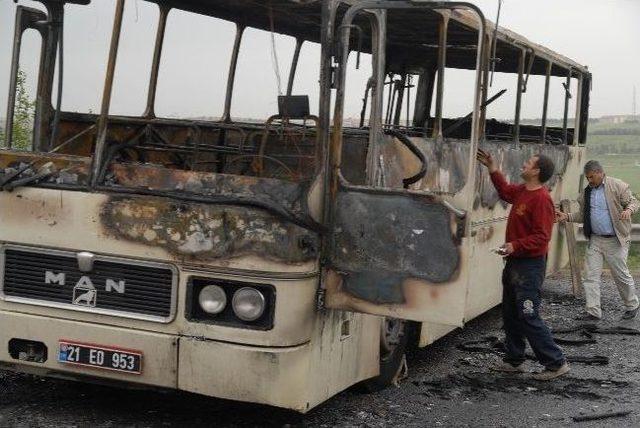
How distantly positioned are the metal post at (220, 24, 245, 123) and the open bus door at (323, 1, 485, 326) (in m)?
1.12

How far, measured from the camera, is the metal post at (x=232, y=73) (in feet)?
20.6

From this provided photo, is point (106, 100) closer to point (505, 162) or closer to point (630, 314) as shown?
point (505, 162)

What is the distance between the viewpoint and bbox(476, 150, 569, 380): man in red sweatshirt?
7.16 meters

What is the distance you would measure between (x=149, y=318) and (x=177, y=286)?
0.76ft

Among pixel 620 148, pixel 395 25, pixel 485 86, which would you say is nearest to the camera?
pixel 485 86

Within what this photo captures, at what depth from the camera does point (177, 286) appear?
17.3 feet

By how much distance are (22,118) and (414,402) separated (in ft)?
10.1

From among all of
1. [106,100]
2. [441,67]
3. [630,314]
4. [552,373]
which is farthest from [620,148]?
[106,100]

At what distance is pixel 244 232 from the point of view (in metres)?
5.15

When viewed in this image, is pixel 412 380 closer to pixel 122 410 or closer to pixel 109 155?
pixel 122 410

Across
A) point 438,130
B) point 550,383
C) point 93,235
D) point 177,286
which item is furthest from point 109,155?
point 550,383

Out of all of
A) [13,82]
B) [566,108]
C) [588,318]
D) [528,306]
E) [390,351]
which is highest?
[566,108]

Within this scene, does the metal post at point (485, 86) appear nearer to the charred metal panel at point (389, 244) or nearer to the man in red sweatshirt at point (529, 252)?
the man in red sweatshirt at point (529, 252)

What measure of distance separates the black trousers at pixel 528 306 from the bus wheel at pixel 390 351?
854mm
